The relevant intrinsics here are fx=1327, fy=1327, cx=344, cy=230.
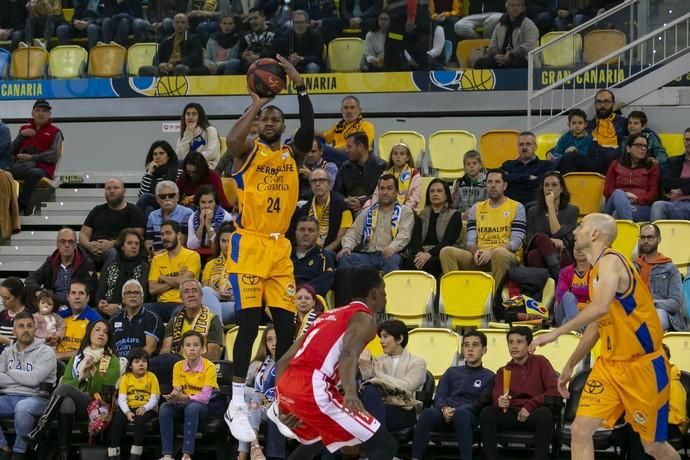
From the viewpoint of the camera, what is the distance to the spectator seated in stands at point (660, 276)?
12.0m

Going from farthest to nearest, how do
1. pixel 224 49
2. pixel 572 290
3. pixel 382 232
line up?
pixel 224 49 < pixel 382 232 < pixel 572 290

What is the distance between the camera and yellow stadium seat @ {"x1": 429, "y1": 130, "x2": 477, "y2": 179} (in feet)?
51.6

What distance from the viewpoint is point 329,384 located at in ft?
26.1

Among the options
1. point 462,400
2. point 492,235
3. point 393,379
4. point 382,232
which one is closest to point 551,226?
point 492,235

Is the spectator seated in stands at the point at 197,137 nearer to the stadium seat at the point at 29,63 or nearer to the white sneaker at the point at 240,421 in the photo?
the stadium seat at the point at 29,63

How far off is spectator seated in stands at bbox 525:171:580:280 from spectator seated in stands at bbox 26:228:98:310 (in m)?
4.41

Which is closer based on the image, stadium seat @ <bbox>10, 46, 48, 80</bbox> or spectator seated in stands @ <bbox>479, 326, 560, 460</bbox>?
spectator seated in stands @ <bbox>479, 326, 560, 460</bbox>

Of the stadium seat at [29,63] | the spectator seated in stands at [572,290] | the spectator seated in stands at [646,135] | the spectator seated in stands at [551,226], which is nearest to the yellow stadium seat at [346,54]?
the spectator seated in stands at [646,135]

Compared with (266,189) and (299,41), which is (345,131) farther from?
(266,189)

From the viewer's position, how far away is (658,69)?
1593 cm

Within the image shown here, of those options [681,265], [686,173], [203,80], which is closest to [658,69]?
[686,173]

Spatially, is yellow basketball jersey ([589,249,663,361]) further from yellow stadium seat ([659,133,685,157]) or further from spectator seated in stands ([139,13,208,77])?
spectator seated in stands ([139,13,208,77])

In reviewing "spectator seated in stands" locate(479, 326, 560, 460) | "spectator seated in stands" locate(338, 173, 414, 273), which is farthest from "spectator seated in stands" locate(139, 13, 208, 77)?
"spectator seated in stands" locate(479, 326, 560, 460)

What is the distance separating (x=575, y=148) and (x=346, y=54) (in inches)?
141
